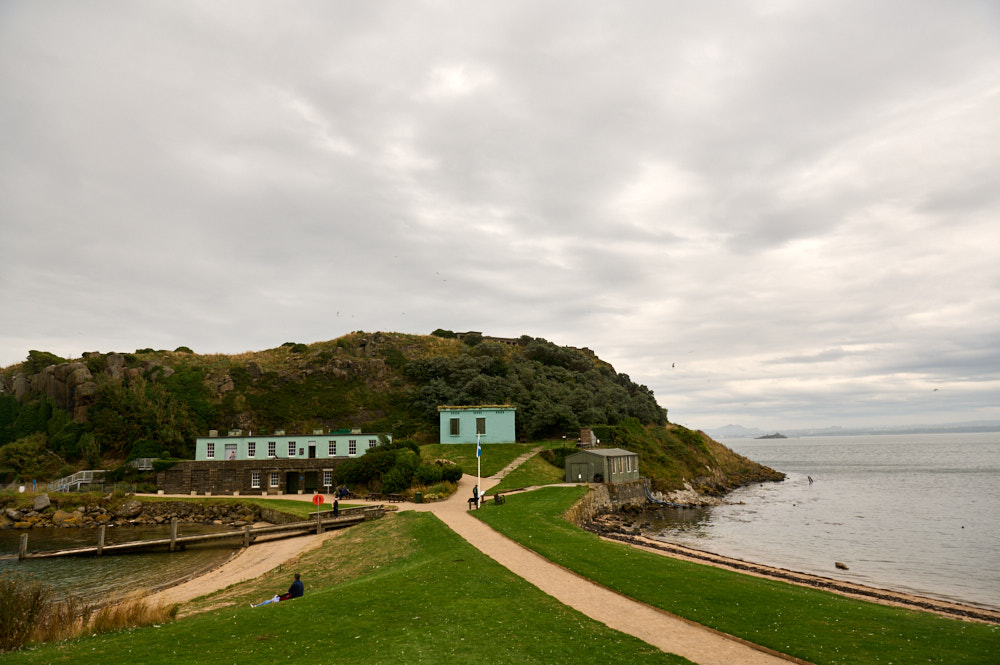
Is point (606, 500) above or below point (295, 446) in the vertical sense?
below

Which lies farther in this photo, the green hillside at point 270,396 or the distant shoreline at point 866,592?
the green hillside at point 270,396

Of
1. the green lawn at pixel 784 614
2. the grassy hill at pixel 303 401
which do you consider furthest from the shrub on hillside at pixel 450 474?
the green lawn at pixel 784 614

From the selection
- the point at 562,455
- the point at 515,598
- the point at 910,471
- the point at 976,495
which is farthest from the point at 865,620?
the point at 910,471

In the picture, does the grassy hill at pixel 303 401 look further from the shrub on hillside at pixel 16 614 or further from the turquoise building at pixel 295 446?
the shrub on hillside at pixel 16 614

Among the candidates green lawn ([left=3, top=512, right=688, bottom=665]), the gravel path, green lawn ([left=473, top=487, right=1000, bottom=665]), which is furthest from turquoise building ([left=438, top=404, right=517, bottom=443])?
green lawn ([left=3, top=512, right=688, bottom=665])

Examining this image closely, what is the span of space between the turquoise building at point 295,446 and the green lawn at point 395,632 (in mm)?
40642

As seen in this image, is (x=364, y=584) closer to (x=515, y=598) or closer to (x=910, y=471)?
(x=515, y=598)

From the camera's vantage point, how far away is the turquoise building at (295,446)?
208 ft

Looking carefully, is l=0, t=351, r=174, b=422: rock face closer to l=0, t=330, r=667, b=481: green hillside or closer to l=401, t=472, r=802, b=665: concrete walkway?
l=0, t=330, r=667, b=481: green hillside

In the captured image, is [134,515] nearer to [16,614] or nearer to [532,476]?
[532,476]

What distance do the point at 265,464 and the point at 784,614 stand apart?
5572 cm

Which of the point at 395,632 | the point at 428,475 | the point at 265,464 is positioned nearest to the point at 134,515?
the point at 265,464

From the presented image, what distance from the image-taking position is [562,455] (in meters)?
63.9

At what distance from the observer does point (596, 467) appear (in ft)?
183
